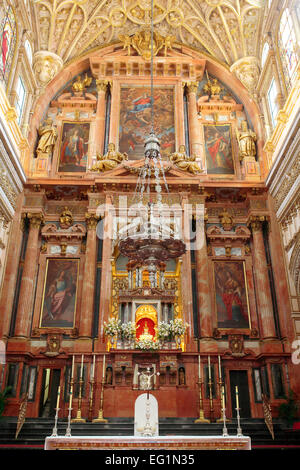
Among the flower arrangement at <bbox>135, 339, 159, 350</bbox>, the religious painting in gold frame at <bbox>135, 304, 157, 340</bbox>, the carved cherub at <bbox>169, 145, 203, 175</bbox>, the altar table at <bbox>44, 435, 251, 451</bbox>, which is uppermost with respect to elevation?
the carved cherub at <bbox>169, 145, 203, 175</bbox>

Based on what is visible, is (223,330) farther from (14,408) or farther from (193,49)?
(193,49)

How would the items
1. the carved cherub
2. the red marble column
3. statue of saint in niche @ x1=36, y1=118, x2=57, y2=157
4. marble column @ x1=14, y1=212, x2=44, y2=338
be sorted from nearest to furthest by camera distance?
the red marble column < marble column @ x1=14, y1=212, x2=44, y2=338 < the carved cherub < statue of saint in niche @ x1=36, y1=118, x2=57, y2=157

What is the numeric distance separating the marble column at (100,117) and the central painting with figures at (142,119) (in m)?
0.75

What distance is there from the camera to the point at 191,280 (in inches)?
604

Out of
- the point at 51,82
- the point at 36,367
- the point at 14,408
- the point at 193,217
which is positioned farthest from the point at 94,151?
the point at 14,408

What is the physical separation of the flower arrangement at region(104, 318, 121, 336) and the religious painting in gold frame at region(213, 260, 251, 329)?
12.3 feet

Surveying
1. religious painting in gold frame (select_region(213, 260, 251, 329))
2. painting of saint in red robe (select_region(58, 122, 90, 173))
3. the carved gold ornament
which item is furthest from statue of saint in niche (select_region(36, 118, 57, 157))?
religious painting in gold frame (select_region(213, 260, 251, 329))

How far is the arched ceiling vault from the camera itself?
60.4 ft

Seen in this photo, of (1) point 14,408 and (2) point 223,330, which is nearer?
(1) point 14,408

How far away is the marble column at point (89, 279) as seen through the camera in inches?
578

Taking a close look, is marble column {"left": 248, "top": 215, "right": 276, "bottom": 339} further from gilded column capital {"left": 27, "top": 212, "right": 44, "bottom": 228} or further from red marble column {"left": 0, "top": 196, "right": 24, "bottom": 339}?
red marble column {"left": 0, "top": 196, "right": 24, "bottom": 339}

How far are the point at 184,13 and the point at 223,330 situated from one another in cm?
1402

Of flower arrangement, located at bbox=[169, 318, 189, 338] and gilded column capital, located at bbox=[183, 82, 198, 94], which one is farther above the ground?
gilded column capital, located at bbox=[183, 82, 198, 94]

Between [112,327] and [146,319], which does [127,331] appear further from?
[146,319]
